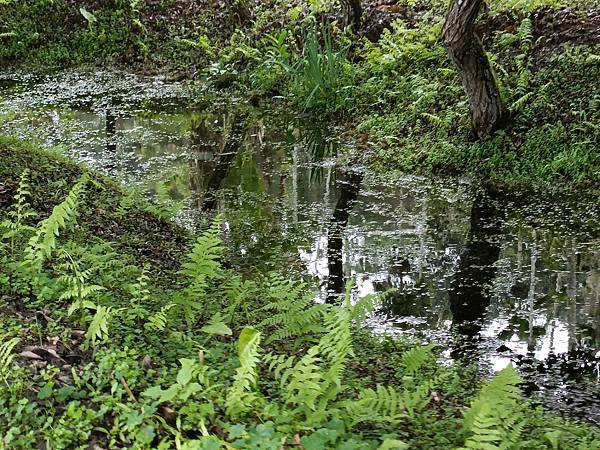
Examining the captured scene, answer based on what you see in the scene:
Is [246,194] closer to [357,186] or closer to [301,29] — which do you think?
[357,186]

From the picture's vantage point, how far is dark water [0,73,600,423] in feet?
17.1

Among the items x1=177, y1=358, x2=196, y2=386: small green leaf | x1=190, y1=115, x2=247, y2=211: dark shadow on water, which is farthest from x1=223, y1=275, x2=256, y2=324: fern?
x1=190, y1=115, x2=247, y2=211: dark shadow on water

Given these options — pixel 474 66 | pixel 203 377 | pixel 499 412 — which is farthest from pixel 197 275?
pixel 474 66

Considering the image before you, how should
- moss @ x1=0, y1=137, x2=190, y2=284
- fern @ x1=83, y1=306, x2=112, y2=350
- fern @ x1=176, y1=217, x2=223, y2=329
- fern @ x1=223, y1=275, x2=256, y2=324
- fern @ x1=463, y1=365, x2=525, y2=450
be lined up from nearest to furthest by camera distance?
1. fern @ x1=463, y1=365, x2=525, y2=450
2. fern @ x1=83, y1=306, x2=112, y2=350
3. fern @ x1=176, y1=217, x2=223, y2=329
4. fern @ x1=223, y1=275, x2=256, y2=324
5. moss @ x1=0, y1=137, x2=190, y2=284

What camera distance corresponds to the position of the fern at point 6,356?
280cm

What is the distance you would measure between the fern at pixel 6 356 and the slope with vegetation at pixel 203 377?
1 cm

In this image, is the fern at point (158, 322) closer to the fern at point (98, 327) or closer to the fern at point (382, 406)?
the fern at point (98, 327)

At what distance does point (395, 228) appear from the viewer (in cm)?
729

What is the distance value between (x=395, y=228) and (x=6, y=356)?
16.9 feet

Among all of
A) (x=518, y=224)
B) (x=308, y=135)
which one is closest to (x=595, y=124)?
(x=518, y=224)

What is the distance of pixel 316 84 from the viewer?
11.3m

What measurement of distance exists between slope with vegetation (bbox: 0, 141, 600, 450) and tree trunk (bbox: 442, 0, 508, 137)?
4.73 m

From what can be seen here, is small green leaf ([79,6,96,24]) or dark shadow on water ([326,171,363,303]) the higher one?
small green leaf ([79,6,96,24])

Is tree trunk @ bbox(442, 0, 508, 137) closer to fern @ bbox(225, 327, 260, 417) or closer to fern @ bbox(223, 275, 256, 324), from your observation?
fern @ bbox(223, 275, 256, 324)
